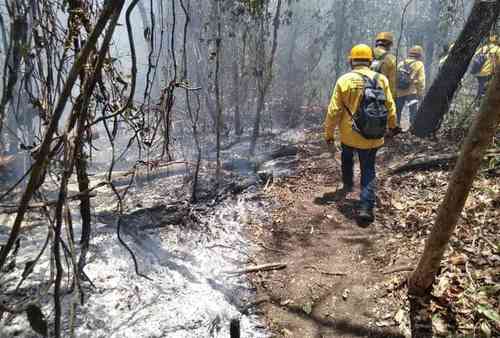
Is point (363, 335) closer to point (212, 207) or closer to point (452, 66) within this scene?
point (212, 207)

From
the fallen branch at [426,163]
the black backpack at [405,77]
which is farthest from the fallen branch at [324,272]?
the black backpack at [405,77]

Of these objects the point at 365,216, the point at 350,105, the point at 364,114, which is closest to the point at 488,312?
the point at 365,216

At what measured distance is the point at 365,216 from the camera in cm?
403

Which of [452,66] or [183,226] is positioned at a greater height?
[452,66]

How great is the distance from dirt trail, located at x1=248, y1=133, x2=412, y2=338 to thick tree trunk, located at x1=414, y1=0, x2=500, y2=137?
88.1 inches

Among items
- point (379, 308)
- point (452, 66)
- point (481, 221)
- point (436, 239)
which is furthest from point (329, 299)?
point (452, 66)

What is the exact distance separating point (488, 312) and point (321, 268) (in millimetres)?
1429

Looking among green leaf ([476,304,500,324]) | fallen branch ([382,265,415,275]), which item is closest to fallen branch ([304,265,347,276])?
fallen branch ([382,265,415,275])

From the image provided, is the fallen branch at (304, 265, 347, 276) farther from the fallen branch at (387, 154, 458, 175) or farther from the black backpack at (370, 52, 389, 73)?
the black backpack at (370, 52, 389, 73)

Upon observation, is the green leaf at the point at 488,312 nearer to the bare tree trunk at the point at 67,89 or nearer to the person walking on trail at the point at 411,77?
the bare tree trunk at the point at 67,89

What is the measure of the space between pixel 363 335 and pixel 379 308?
0.28 m

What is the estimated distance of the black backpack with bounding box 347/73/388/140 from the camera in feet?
13.3

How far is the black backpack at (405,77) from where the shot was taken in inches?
292

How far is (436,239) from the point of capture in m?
2.25
